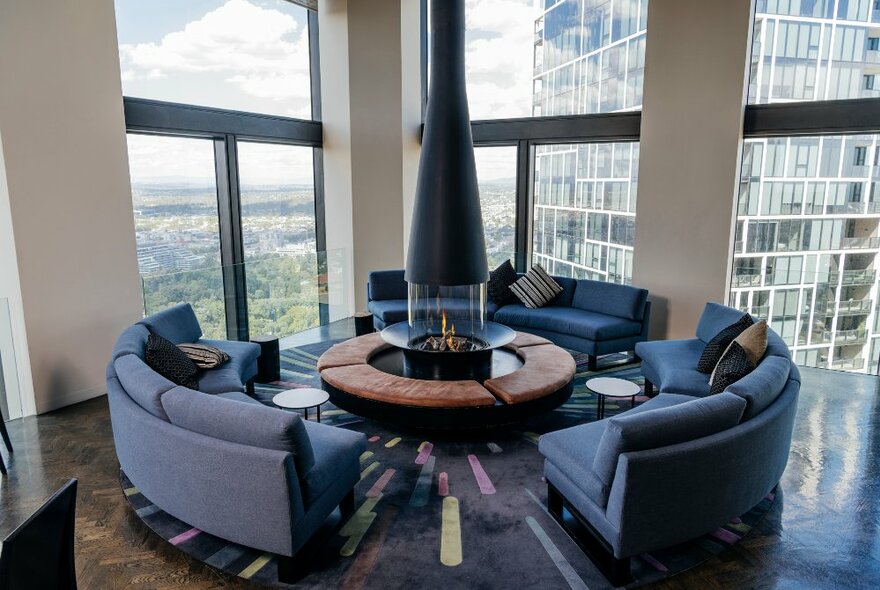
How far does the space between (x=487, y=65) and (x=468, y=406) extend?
6231 mm

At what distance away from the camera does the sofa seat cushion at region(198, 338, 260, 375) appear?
208 inches

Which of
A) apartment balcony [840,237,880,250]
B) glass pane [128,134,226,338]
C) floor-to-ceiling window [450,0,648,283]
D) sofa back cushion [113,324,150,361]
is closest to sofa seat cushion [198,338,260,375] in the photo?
sofa back cushion [113,324,150,361]

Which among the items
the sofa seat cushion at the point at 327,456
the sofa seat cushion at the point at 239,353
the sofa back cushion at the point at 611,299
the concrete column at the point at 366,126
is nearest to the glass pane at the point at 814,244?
the sofa back cushion at the point at 611,299

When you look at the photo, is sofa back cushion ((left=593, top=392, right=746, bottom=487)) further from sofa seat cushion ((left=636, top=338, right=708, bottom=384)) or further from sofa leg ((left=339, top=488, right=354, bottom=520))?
sofa seat cushion ((left=636, top=338, right=708, bottom=384))

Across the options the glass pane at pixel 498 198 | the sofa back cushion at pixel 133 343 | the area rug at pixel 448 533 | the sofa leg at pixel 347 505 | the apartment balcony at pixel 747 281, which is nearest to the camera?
the area rug at pixel 448 533

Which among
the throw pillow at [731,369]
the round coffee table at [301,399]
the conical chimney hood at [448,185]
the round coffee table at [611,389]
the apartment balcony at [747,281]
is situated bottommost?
the round coffee table at [301,399]

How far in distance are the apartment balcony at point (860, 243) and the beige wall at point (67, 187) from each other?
304 inches

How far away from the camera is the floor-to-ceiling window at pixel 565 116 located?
25.8ft

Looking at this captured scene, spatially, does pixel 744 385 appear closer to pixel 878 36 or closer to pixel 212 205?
pixel 878 36

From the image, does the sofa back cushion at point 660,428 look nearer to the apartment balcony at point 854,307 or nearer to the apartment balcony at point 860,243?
the apartment balcony at point 854,307

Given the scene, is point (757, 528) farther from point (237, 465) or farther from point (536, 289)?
point (536, 289)

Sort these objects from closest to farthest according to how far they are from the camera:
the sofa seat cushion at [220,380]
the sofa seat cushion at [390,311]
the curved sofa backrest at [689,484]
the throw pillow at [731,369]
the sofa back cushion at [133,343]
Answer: the curved sofa backrest at [689,484] < the throw pillow at [731,369] < the sofa back cushion at [133,343] < the sofa seat cushion at [220,380] < the sofa seat cushion at [390,311]

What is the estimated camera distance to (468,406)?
447cm

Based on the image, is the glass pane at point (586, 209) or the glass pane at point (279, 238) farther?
the glass pane at point (586, 209)
